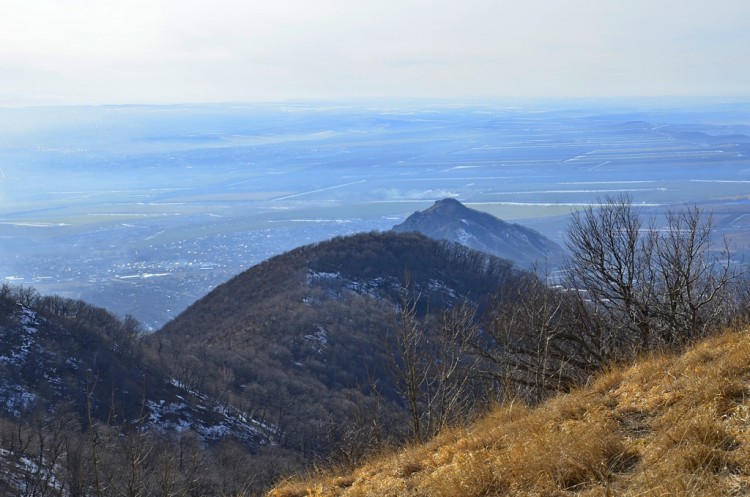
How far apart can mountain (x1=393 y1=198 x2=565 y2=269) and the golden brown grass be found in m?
102

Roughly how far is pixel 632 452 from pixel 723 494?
1.23m

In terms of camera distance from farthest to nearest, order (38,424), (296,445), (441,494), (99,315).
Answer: (99,315) < (296,445) < (38,424) < (441,494)

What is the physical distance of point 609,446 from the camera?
5648 millimetres

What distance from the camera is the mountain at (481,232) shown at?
365 feet

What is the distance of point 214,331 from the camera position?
2175 inches

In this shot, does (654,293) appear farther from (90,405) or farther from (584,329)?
(90,405)

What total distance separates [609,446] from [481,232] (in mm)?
111315

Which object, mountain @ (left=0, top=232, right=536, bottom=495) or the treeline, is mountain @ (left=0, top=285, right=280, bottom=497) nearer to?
mountain @ (left=0, top=232, right=536, bottom=495)

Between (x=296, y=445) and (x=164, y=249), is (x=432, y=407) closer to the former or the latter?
(x=296, y=445)

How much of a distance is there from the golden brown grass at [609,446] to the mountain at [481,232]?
333ft

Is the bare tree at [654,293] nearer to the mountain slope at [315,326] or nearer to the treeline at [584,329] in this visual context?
the treeline at [584,329]

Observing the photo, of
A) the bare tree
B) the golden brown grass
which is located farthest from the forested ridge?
the golden brown grass

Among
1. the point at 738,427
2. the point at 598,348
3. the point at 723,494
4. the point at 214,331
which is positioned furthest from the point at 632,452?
the point at 214,331

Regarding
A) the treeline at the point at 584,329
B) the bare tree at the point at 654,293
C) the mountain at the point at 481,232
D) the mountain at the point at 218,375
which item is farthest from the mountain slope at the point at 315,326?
the mountain at the point at 481,232
